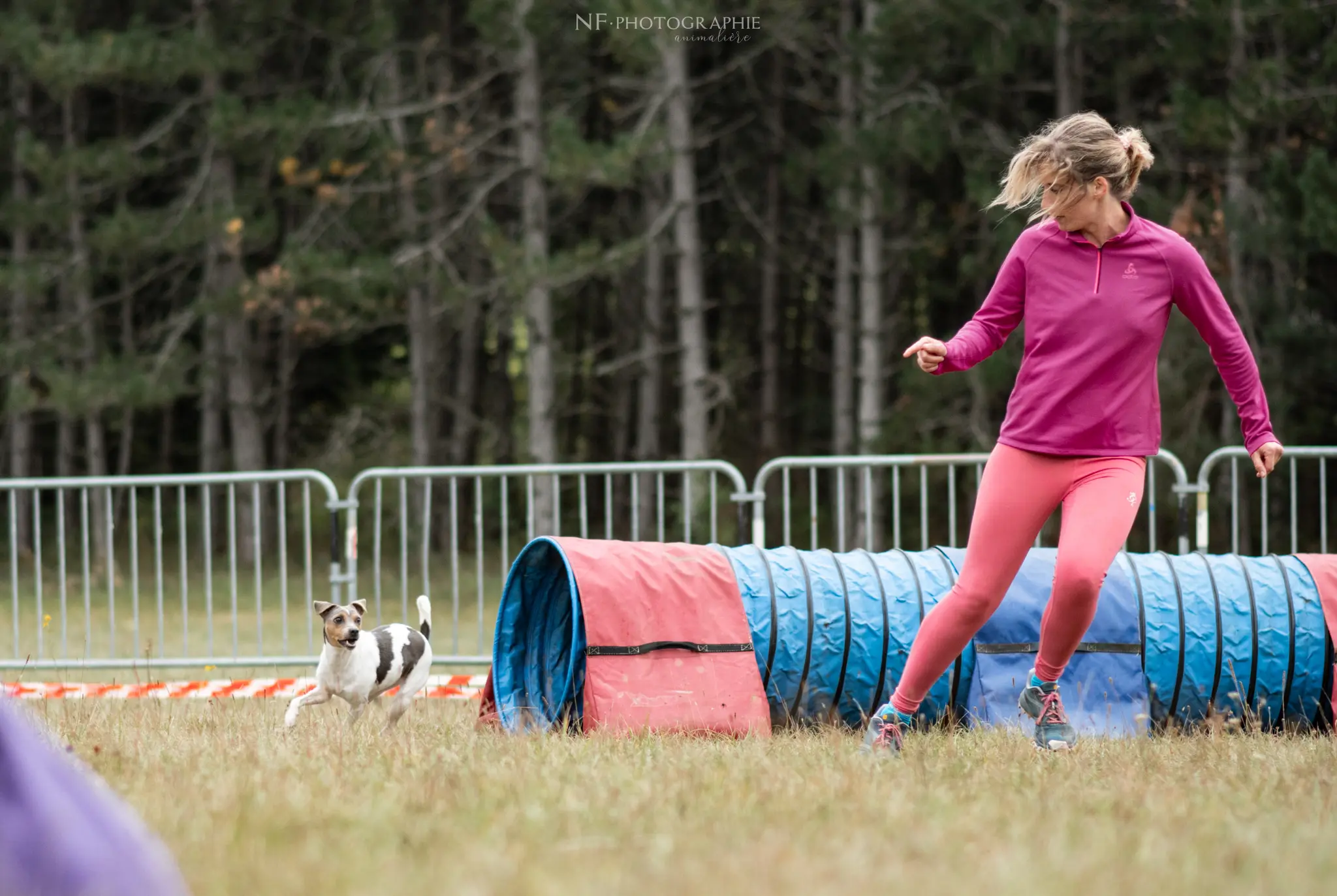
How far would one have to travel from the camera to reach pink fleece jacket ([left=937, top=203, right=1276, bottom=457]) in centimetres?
415

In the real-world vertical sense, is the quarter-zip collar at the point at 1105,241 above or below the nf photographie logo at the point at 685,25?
below

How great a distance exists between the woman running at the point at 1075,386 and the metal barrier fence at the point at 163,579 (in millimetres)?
3656

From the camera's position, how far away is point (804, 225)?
21.4 metres

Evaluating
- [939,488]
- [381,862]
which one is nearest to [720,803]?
[381,862]

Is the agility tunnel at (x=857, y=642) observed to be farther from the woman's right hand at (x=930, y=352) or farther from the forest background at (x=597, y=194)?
the forest background at (x=597, y=194)

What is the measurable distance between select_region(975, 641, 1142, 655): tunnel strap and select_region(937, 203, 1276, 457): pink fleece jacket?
1.35m

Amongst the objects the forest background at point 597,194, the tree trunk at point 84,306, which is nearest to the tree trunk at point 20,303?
the forest background at point 597,194

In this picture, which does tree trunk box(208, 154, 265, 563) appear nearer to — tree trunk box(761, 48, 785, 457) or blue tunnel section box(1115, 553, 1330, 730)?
tree trunk box(761, 48, 785, 457)

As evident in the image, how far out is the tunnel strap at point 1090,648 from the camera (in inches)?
214

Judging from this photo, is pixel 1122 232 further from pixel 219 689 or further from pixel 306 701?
pixel 219 689

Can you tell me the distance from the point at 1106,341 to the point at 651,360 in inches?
619

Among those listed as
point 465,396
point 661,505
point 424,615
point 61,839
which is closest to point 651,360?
point 465,396

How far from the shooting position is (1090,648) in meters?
5.44

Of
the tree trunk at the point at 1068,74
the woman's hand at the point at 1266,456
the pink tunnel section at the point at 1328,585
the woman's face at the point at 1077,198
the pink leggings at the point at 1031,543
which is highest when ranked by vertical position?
the tree trunk at the point at 1068,74
